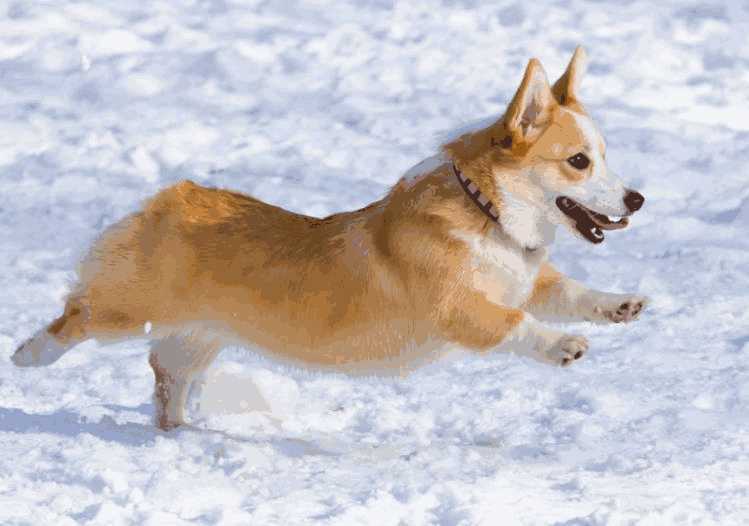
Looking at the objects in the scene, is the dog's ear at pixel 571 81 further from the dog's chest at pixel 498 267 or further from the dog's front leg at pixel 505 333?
the dog's front leg at pixel 505 333

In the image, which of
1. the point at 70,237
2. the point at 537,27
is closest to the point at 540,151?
the point at 70,237

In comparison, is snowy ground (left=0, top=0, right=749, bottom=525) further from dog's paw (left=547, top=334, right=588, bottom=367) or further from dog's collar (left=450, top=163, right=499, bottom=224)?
dog's collar (left=450, top=163, right=499, bottom=224)

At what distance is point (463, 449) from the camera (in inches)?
183

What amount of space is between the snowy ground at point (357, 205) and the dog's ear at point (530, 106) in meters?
1.01

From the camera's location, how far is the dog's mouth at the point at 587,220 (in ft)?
14.2

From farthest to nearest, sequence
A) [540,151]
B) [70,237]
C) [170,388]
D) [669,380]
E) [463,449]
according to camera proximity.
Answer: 1. [70,237]
2. [669,380]
3. [170,388]
4. [463,449]
5. [540,151]

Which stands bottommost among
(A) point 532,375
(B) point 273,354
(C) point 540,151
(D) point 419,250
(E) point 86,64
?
(E) point 86,64

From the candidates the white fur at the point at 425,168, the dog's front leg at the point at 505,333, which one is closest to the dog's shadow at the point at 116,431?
the dog's front leg at the point at 505,333

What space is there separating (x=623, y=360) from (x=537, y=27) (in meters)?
4.16

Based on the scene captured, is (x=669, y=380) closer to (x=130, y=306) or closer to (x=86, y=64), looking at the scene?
(x=130, y=306)

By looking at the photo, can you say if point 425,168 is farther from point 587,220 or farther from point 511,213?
point 587,220

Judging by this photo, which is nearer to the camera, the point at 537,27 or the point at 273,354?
the point at 273,354

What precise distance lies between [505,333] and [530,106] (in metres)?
0.66

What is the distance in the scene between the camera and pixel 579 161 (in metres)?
4.33
